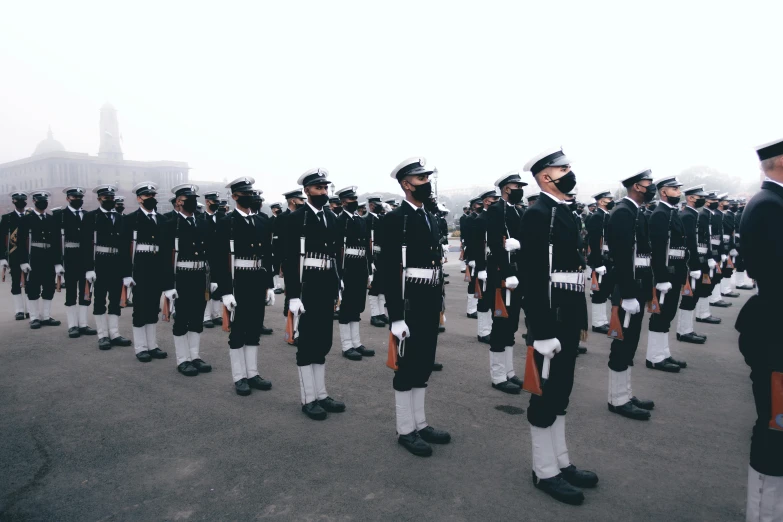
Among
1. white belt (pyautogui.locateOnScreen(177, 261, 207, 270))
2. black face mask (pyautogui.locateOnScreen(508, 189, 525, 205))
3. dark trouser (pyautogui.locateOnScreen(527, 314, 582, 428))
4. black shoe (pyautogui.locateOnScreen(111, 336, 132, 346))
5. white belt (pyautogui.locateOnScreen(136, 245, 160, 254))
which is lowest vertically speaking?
black shoe (pyautogui.locateOnScreen(111, 336, 132, 346))

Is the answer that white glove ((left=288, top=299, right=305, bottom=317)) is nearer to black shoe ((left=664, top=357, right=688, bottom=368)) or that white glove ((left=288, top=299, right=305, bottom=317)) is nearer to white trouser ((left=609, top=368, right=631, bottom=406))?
white trouser ((left=609, top=368, right=631, bottom=406))

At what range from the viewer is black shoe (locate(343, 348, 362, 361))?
26.1ft

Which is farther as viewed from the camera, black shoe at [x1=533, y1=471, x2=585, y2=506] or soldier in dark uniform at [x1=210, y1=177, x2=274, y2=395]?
soldier in dark uniform at [x1=210, y1=177, x2=274, y2=395]

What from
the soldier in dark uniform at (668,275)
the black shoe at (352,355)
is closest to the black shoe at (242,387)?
the black shoe at (352,355)

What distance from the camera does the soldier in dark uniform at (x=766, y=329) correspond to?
2.94m

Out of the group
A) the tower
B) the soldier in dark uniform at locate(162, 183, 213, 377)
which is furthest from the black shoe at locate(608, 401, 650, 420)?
the tower

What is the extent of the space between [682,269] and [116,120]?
475 ft

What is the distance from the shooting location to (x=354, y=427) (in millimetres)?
5227

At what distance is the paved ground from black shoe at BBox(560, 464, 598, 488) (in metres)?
0.12

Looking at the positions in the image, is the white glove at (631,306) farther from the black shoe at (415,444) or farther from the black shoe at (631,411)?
the black shoe at (415,444)

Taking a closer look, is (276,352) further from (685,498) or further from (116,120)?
(116,120)

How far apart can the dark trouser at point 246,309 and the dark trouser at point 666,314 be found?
218 inches

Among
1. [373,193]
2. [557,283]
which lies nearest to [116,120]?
[373,193]

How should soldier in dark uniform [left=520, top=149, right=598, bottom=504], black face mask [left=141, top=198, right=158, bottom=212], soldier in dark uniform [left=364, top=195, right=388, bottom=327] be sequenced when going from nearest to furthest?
soldier in dark uniform [left=520, top=149, right=598, bottom=504] < black face mask [left=141, top=198, right=158, bottom=212] < soldier in dark uniform [left=364, top=195, right=388, bottom=327]
